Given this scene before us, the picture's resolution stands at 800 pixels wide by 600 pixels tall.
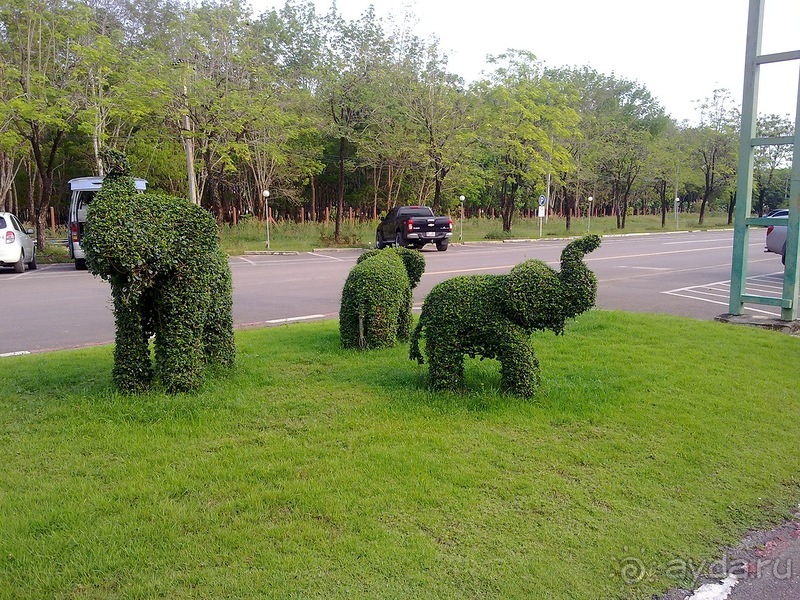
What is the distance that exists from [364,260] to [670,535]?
16.4ft

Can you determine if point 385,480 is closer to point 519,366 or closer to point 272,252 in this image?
point 519,366

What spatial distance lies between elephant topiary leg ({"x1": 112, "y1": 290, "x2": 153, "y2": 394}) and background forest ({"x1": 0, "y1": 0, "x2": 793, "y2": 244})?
15.7 meters

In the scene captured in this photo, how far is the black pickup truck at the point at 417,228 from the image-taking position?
24359mm

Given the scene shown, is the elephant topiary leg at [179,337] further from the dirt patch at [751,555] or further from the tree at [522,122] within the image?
the tree at [522,122]

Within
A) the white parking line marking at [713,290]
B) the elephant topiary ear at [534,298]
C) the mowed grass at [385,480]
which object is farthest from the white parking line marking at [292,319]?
the white parking line marking at [713,290]

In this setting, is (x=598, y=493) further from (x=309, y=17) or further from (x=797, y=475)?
(x=309, y=17)

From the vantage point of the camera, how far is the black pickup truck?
79.9 feet

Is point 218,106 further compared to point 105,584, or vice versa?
point 218,106

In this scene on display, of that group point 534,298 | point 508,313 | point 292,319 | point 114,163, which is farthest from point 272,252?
point 534,298

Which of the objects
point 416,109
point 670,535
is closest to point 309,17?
point 416,109

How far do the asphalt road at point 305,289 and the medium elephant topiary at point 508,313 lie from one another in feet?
15.9

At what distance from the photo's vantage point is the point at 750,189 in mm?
9492

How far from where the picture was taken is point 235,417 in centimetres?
509

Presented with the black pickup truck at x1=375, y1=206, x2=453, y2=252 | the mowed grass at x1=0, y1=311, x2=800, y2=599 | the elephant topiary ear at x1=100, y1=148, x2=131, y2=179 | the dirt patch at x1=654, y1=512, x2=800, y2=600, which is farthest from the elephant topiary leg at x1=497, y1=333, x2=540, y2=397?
the black pickup truck at x1=375, y1=206, x2=453, y2=252
